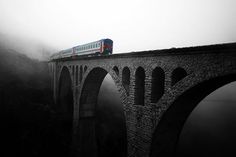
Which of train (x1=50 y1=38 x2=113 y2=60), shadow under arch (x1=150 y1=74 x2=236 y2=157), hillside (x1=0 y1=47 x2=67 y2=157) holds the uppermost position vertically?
train (x1=50 y1=38 x2=113 y2=60)

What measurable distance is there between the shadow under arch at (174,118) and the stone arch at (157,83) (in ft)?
4.44

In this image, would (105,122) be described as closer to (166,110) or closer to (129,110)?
(129,110)

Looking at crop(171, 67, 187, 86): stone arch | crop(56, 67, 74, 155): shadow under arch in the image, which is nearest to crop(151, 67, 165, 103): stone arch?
crop(171, 67, 187, 86): stone arch

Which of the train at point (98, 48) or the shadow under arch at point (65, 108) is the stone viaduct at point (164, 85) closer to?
the train at point (98, 48)

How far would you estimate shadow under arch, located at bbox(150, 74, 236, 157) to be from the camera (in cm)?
975

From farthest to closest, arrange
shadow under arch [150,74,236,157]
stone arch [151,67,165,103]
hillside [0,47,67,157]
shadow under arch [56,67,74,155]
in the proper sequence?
1. shadow under arch [56,67,74,155]
2. hillside [0,47,67,157]
3. stone arch [151,67,165,103]
4. shadow under arch [150,74,236,157]

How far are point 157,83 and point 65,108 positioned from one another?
85.4 feet

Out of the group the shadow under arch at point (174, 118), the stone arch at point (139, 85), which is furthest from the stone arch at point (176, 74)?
the stone arch at point (139, 85)

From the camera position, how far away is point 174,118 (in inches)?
445

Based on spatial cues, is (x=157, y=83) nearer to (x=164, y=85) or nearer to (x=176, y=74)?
(x=164, y=85)

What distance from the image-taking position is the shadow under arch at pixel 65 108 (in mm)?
28669

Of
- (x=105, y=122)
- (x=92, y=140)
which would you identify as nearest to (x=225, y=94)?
(x=105, y=122)

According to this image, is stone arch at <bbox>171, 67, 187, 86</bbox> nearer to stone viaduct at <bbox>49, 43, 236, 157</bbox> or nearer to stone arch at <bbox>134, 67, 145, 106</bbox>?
stone viaduct at <bbox>49, 43, 236, 157</bbox>

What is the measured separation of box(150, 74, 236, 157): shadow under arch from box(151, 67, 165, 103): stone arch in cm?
135
